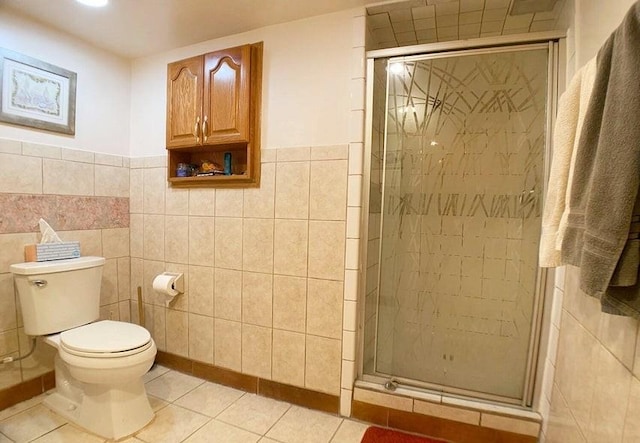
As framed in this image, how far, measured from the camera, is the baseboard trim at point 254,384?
1.69 metres

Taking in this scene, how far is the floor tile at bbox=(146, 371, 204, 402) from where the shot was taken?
1.81 meters

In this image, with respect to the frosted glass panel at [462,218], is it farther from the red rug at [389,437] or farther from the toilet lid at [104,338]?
the toilet lid at [104,338]

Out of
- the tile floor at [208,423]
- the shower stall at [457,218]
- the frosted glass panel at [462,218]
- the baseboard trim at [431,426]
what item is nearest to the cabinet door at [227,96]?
the shower stall at [457,218]

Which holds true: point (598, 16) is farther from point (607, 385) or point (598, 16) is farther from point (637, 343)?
point (607, 385)

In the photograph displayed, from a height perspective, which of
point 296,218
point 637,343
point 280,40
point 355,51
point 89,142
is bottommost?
point 637,343

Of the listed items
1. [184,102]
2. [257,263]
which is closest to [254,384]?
[257,263]

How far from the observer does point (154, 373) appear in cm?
205

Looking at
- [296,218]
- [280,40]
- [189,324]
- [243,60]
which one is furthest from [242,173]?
[189,324]

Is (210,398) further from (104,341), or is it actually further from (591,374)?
(591,374)

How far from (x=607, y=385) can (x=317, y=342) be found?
1201mm

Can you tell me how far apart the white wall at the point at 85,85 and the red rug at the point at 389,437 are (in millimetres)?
2370

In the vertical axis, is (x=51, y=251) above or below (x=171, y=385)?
above

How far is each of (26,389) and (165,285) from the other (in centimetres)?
89

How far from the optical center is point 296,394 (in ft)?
5.75
